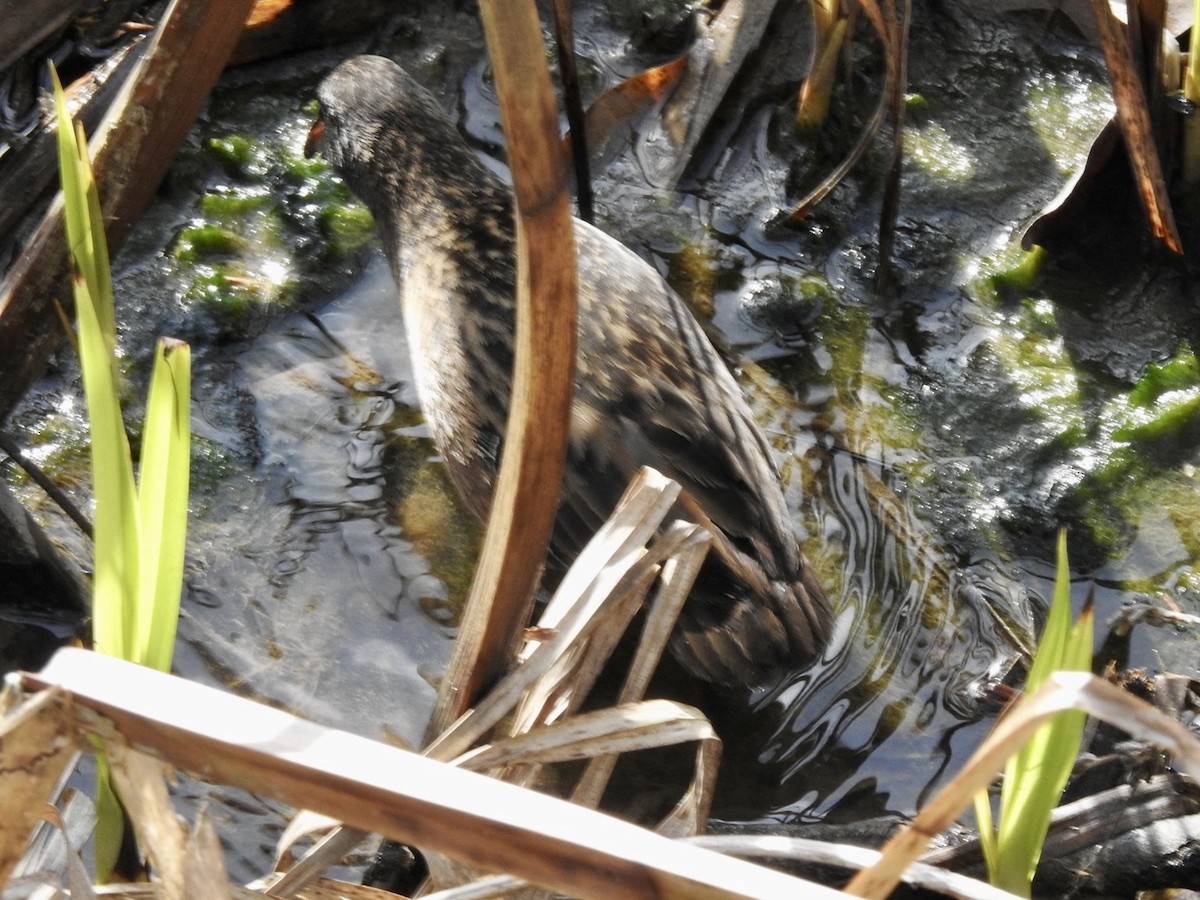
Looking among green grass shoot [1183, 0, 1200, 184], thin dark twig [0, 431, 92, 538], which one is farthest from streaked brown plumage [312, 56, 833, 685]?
green grass shoot [1183, 0, 1200, 184]

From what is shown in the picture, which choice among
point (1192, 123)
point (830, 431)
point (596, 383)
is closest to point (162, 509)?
point (596, 383)

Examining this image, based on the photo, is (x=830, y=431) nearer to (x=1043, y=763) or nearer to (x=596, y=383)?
(x=596, y=383)

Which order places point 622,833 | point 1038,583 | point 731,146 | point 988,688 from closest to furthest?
point 622,833, point 988,688, point 1038,583, point 731,146

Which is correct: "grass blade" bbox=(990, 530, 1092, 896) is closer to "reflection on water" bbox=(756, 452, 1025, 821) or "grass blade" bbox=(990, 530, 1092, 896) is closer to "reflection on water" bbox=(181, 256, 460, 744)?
"reflection on water" bbox=(756, 452, 1025, 821)

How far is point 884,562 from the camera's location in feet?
7.89

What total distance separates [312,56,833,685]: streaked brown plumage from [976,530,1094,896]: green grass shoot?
717 millimetres

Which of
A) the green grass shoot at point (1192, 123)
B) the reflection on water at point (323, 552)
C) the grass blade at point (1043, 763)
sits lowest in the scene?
the reflection on water at point (323, 552)

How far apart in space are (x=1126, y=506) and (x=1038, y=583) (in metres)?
0.27

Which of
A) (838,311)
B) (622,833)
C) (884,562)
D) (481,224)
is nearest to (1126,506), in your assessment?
(884,562)

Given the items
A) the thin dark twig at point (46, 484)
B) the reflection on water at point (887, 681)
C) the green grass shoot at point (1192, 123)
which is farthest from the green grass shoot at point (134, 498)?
the green grass shoot at point (1192, 123)

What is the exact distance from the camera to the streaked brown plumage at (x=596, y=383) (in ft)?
7.02

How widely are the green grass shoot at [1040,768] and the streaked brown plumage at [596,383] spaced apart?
0.72m

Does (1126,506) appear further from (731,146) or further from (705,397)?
(731,146)

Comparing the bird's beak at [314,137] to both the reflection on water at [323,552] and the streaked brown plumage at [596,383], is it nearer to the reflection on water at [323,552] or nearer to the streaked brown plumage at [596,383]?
the streaked brown plumage at [596,383]
